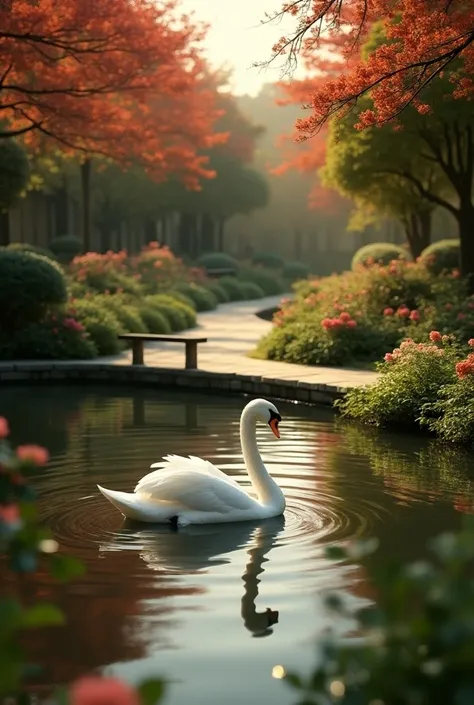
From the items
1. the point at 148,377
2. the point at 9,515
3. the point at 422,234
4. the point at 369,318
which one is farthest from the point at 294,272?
the point at 9,515

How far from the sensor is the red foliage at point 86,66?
63.9ft

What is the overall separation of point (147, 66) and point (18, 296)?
7702 mm

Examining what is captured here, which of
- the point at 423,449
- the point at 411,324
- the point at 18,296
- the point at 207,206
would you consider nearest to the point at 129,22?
the point at 18,296

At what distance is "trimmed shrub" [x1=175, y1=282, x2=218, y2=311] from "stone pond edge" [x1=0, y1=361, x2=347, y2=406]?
14.8 metres

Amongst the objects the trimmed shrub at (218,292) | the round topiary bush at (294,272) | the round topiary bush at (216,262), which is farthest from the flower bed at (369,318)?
the round topiary bush at (294,272)

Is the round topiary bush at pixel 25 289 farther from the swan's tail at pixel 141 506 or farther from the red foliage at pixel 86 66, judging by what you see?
the swan's tail at pixel 141 506

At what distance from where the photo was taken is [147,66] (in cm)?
2317

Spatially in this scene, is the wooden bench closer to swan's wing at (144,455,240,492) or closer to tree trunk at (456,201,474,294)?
tree trunk at (456,201,474,294)

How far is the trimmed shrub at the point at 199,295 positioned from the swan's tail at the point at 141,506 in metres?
23.8

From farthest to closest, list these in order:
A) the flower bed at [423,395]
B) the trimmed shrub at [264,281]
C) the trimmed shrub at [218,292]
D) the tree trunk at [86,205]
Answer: the trimmed shrub at [264,281] < the trimmed shrub at [218,292] < the tree trunk at [86,205] < the flower bed at [423,395]

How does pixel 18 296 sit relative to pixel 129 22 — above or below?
below

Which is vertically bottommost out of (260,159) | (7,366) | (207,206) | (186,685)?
(186,685)

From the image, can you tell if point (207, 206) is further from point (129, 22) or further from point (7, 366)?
point (7, 366)

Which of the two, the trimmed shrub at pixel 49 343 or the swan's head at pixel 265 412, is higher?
the trimmed shrub at pixel 49 343
